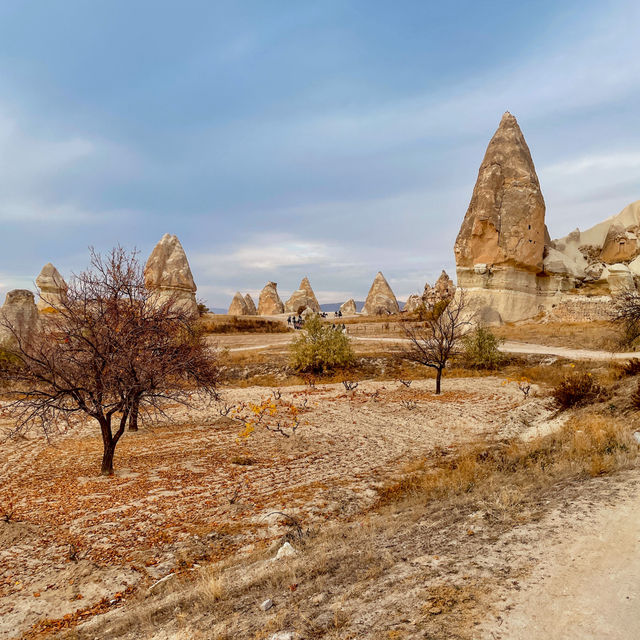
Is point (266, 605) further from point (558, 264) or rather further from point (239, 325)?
point (239, 325)

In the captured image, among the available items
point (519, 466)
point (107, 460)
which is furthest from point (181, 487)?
point (519, 466)

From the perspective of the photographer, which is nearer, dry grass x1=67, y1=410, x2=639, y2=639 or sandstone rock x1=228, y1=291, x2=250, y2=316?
dry grass x1=67, y1=410, x2=639, y2=639

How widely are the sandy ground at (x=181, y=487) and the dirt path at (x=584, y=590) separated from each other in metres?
2.48

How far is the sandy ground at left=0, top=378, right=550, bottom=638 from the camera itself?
3.74 m

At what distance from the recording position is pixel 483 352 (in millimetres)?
16500

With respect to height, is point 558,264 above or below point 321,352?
above

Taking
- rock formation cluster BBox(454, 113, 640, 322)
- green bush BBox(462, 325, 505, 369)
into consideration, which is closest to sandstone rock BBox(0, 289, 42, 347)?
green bush BBox(462, 325, 505, 369)

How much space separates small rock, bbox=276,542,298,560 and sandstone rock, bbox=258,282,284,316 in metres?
45.5

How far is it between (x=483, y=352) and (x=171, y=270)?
2244 cm

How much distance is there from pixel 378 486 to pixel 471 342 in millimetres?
12401

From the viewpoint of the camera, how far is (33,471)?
6508 millimetres

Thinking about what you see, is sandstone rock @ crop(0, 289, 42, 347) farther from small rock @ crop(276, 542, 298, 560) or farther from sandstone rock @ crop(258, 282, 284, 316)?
sandstone rock @ crop(258, 282, 284, 316)

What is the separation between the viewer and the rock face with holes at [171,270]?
3031 cm

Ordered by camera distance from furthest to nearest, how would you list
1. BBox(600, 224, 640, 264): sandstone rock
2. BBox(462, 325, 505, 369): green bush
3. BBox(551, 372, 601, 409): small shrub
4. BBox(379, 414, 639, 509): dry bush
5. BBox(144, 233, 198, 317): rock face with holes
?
BBox(600, 224, 640, 264): sandstone rock → BBox(144, 233, 198, 317): rock face with holes → BBox(462, 325, 505, 369): green bush → BBox(551, 372, 601, 409): small shrub → BBox(379, 414, 639, 509): dry bush
